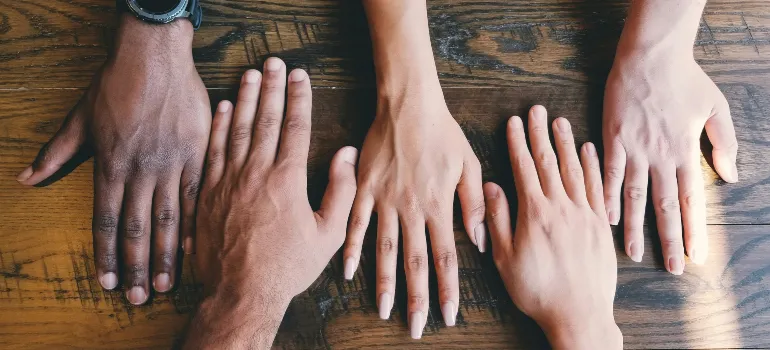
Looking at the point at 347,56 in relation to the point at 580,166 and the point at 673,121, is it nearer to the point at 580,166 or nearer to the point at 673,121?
the point at 580,166

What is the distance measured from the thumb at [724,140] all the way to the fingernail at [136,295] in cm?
104

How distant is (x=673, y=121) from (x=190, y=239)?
2.87ft

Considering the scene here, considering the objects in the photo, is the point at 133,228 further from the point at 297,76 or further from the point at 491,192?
the point at 491,192

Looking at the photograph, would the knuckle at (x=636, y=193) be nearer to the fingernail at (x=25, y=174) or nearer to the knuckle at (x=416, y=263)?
the knuckle at (x=416, y=263)

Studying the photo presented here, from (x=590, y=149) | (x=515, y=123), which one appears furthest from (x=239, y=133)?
(x=590, y=149)

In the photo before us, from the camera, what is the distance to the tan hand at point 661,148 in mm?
945

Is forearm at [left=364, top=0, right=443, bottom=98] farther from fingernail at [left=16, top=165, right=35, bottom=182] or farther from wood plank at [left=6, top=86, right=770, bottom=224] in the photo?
fingernail at [left=16, top=165, right=35, bottom=182]

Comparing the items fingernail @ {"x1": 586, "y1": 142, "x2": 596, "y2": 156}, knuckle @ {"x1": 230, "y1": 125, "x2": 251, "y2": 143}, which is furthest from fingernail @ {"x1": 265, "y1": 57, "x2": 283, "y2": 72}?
fingernail @ {"x1": 586, "y1": 142, "x2": 596, "y2": 156}

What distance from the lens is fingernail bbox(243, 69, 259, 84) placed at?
3.11ft

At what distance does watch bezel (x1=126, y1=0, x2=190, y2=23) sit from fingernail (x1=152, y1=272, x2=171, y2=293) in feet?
1.40

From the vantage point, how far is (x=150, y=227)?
0.90m

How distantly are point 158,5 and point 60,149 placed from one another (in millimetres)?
293

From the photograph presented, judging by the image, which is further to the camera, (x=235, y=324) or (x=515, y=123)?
(x=515, y=123)

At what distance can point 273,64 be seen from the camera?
95 cm
